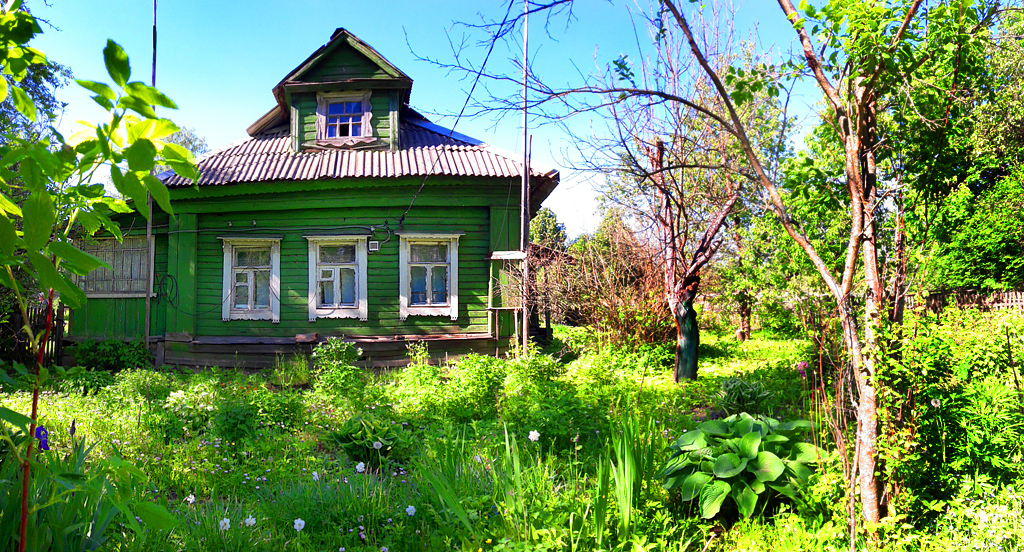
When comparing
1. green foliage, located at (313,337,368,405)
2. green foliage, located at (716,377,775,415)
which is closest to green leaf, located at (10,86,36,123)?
green foliage, located at (313,337,368,405)

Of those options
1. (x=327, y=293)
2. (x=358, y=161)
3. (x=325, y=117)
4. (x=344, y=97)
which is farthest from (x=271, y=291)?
(x=344, y=97)

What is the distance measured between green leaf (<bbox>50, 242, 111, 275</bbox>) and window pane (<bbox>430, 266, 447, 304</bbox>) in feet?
29.7

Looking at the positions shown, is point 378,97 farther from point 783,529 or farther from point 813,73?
point 783,529

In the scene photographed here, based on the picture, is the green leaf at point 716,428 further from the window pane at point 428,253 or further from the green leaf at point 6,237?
the window pane at point 428,253

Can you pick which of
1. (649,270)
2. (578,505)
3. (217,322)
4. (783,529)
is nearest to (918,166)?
(783,529)

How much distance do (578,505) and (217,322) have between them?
9466 mm

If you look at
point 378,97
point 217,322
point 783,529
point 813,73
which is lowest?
point 783,529

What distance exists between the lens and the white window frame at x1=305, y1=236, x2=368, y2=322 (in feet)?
33.2

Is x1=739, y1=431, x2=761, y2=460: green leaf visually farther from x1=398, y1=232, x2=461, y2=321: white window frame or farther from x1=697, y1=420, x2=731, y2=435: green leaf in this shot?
x1=398, y1=232, x2=461, y2=321: white window frame

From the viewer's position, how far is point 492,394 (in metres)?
6.43

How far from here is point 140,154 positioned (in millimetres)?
1032

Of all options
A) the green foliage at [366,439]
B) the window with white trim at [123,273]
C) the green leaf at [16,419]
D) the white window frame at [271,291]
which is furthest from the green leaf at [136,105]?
the window with white trim at [123,273]

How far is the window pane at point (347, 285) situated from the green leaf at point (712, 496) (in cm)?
835

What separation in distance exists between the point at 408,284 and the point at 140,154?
9.24 metres
